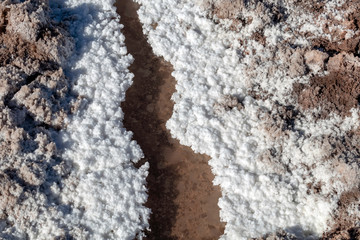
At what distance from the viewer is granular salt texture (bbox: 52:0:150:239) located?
6.44 meters

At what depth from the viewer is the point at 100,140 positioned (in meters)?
7.09

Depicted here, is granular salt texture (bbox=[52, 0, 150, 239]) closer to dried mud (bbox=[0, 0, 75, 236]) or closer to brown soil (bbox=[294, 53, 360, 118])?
dried mud (bbox=[0, 0, 75, 236])

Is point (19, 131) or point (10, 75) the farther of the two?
point (10, 75)

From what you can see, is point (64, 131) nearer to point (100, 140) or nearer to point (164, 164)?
point (100, 140)

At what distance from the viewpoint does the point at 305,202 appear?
21.6ft

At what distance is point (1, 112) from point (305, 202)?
16.6 feet

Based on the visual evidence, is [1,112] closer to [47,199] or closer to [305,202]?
[47,199]

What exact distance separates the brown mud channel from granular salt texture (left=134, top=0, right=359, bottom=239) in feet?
0.68

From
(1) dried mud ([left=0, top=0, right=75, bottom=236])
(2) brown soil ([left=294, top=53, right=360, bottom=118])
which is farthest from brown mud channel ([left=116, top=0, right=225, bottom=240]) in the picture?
(2) brown soil ([left=294, top=53, right=360, bottom=118])

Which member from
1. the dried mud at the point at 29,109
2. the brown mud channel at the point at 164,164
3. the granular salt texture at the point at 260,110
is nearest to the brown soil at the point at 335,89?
the granular salt texture at the point at 260,110

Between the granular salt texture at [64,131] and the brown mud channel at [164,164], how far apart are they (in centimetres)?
21

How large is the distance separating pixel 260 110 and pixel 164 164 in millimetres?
1923

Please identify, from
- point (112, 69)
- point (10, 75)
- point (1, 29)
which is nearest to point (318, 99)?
point (112, 69)

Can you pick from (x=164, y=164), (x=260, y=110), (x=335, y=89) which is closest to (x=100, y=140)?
(x=164, y=164)
